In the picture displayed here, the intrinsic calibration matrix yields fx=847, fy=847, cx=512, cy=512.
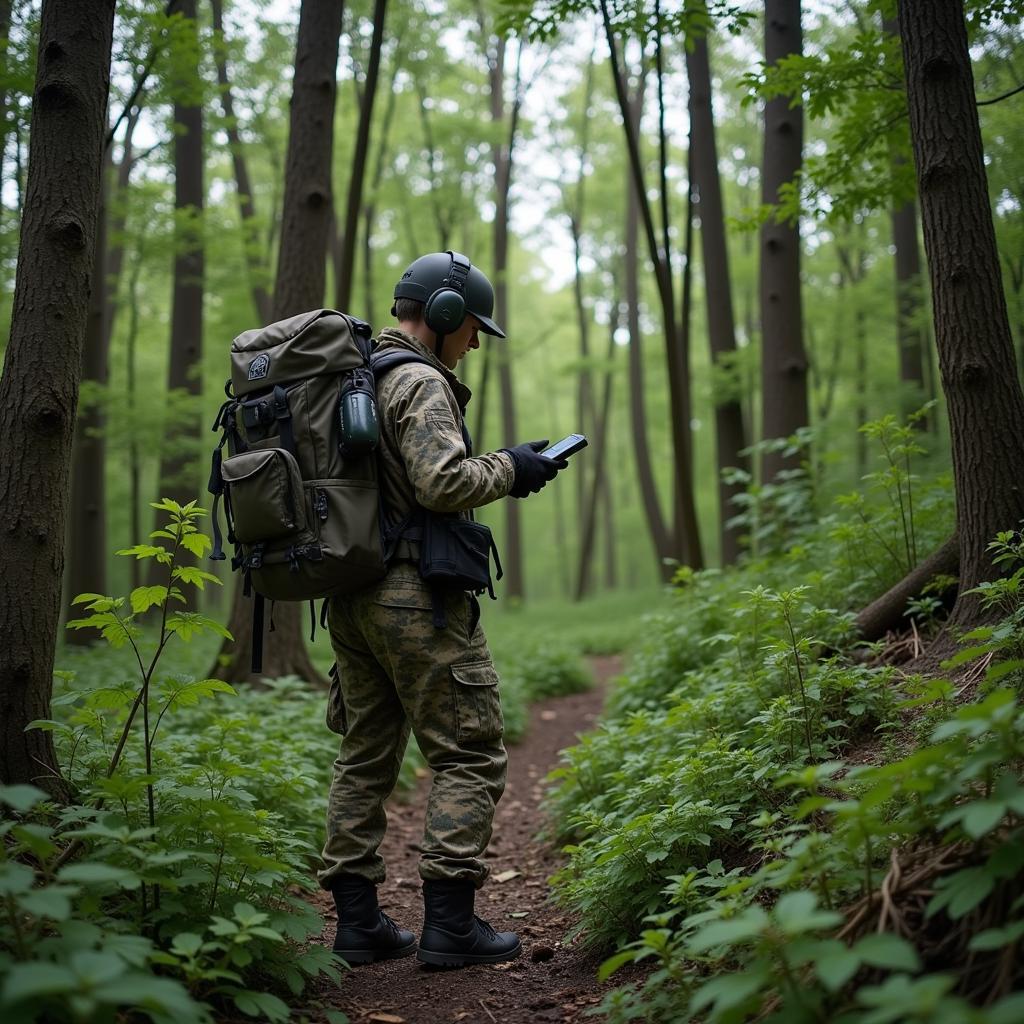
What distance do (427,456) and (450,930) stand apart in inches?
70.6

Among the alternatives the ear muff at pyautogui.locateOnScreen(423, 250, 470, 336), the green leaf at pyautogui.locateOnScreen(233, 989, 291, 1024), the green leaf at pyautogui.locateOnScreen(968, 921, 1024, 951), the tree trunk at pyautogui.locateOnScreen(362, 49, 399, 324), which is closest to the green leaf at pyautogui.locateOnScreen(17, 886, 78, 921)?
the green leaf at pyautogui.locateOnScreen(233, 989, 291, 1024)

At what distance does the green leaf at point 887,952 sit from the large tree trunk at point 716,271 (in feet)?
27.1

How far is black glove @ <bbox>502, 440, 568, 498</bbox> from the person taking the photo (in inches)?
133

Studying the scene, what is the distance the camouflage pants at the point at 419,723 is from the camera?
3.23 metres

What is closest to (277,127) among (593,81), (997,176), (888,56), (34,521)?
(593,81)

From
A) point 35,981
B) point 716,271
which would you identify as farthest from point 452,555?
point 716,271

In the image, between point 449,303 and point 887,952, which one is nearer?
point 887,952

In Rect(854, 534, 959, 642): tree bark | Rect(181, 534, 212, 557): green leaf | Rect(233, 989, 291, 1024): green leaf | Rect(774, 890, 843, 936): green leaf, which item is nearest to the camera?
Rect(774, 890, 843, 936): green leaf

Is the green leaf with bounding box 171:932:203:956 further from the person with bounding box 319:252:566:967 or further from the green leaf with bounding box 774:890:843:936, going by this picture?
the green leaf with bounding box 774:890:843:936

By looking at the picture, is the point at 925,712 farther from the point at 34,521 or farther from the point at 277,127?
the point at 277,127

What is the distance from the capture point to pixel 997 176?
967 centimetres

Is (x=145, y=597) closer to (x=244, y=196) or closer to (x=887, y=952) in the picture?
(x=887, y=952)

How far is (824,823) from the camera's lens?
2914mm

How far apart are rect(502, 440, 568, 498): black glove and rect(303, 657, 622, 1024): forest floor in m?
1.79
